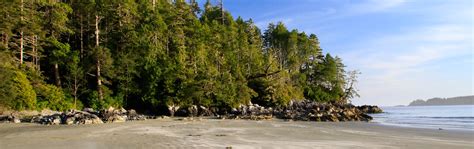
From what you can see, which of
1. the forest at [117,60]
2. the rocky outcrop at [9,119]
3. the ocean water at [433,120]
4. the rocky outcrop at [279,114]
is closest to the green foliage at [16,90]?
the forest at [117,60]

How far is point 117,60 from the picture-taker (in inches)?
1554

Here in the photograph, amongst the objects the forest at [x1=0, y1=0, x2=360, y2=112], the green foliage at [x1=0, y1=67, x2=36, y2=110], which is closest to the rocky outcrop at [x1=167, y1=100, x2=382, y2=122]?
the forest at [x1=0, y1=0, x2=360, y2=112]

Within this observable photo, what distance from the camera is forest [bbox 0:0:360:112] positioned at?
105 ft

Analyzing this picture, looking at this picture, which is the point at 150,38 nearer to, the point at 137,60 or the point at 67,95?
the point at 137,60

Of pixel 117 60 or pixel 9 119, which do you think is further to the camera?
pixel 117 60

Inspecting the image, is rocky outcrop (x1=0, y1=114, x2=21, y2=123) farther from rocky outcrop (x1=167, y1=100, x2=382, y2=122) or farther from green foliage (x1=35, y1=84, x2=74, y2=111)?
rocky outcrop (x1=167, y1=100, x2=382, y2=122)

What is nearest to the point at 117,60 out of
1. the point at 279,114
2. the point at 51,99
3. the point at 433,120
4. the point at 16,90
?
the point at 51,99

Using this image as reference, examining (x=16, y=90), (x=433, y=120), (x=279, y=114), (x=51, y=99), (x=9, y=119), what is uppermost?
(x=16, y=90)

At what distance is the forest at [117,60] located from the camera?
31906mm

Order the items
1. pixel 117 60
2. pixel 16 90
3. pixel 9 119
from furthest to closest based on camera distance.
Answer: pixel 117 60 → pixel 16 90 → pixel 9 119

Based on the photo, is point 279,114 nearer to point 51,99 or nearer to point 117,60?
point 117,60

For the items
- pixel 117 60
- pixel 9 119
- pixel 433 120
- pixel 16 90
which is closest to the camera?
pixel 9 119

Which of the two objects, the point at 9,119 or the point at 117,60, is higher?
the point at 117,60

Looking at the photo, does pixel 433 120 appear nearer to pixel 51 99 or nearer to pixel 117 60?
pixel 117 60
